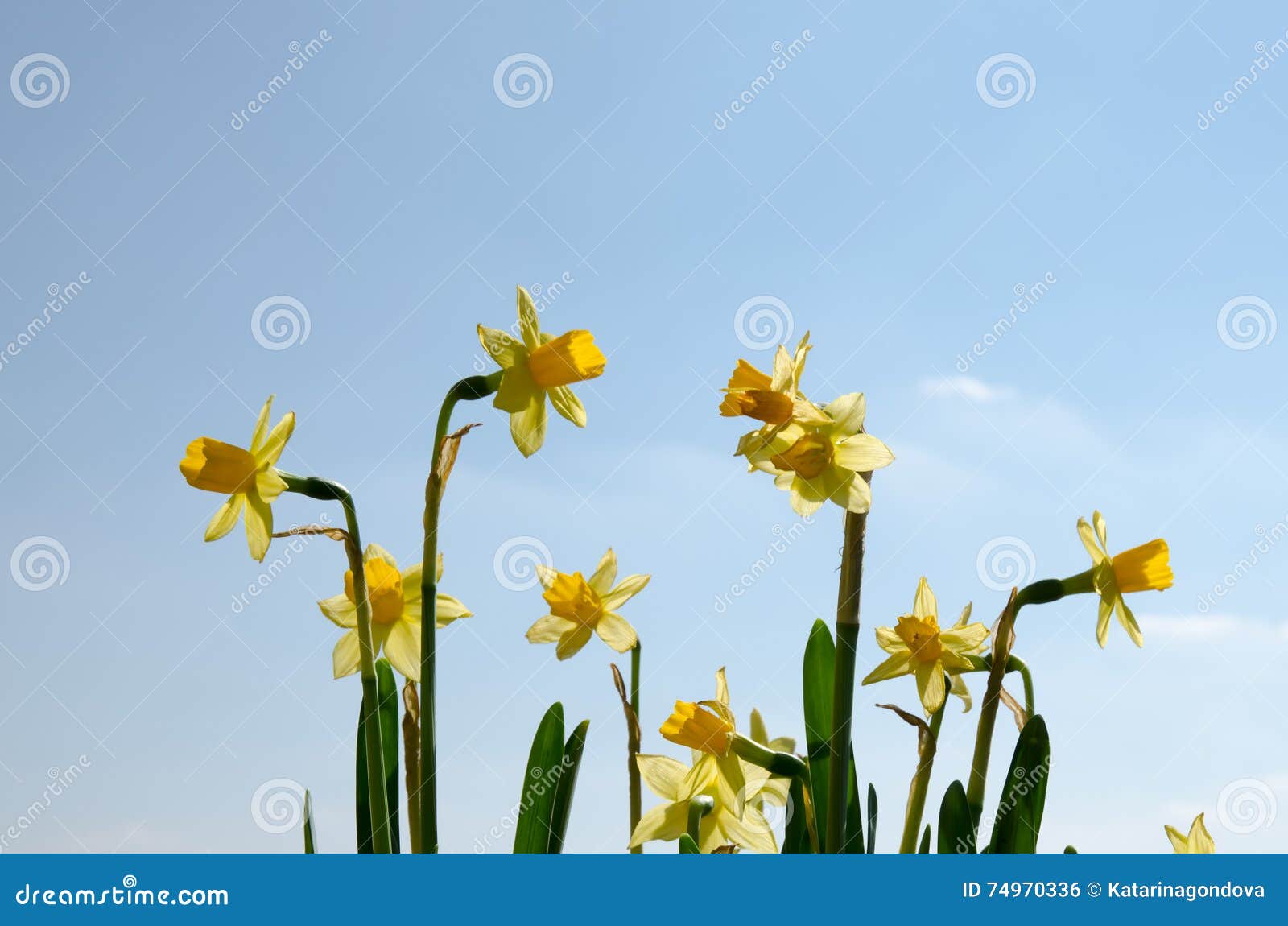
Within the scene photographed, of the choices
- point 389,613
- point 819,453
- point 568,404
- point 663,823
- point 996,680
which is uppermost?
point 568,404

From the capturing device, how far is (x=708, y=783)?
79.1 inches

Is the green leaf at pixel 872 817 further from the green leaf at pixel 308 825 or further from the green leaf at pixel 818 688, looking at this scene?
the green leaf at pixel 308 825

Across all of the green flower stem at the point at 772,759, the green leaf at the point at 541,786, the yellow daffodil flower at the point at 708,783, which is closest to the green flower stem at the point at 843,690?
the green flower stem at the point at 772,759

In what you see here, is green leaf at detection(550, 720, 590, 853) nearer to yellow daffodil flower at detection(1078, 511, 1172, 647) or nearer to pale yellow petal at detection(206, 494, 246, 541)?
pale yellow petal at detection(206, 494, 246, 541)

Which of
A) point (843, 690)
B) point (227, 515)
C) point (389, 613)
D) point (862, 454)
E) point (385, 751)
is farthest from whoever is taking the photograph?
point (385, 751)

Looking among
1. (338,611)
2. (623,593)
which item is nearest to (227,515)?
(338,611)

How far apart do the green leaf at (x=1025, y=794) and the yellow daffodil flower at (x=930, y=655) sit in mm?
176

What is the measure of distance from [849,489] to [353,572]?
3.20 feet

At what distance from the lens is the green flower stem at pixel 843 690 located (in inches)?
70.7

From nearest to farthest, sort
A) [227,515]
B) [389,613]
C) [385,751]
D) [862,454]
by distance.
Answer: [862,454] < [227,515] < [389,613] < [385,751]

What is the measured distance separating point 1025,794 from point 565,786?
98cm

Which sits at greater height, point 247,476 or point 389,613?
point 247,476

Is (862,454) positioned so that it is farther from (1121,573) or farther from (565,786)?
(565,786)
